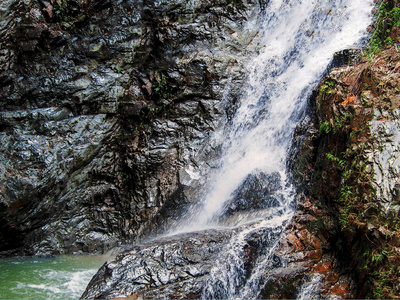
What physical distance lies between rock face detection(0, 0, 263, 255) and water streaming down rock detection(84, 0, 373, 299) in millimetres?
558

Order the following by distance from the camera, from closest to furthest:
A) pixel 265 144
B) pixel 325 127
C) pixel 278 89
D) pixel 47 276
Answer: pixel 325 127 < pixel 47 276 < pixel 265 144 < pixel 278 89

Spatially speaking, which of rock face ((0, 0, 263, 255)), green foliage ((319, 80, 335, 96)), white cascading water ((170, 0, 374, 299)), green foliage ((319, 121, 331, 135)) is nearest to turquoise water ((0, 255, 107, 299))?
rock face ((0, 0, 263, 255))

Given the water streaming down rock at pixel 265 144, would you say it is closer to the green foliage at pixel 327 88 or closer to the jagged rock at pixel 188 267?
the jagged rock at pixel 188 267

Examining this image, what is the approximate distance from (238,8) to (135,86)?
393cm

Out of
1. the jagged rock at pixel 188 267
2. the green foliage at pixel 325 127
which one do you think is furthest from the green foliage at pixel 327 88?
the jagged rock at pixel 188 267

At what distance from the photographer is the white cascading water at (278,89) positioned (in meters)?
7.03

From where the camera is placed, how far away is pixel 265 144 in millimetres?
7395

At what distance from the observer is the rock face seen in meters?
7.37

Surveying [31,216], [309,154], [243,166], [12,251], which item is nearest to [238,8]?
[243,166]

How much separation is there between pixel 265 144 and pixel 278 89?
1.65m

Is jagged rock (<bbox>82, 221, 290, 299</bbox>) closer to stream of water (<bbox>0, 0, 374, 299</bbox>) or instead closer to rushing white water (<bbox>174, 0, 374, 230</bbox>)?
stream of water (<bbox>0, 0, 374, 299</bbox>)

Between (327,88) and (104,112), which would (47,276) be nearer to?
(104,112)

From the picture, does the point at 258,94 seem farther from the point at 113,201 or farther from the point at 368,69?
the point at 113,201

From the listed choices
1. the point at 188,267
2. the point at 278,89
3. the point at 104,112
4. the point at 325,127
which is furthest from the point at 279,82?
the point at 188,267
